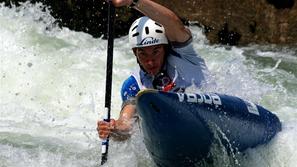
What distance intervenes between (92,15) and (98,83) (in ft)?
9.20

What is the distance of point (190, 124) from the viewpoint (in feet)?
12.2

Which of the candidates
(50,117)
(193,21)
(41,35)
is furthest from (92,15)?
(50,117)

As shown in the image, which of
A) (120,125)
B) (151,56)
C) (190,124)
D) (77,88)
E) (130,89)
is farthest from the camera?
(77,88)

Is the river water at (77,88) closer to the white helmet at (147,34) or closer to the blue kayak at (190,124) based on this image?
the blue kayak at (190,124)

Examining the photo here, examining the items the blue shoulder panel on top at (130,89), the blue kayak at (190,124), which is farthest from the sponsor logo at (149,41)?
the blue kayak at (190,124)

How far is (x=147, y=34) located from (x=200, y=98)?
2.19ft

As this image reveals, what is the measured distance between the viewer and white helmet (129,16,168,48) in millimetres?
4172

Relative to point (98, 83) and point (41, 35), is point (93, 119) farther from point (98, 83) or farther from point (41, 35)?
point (41, 35)

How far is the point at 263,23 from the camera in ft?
30.5

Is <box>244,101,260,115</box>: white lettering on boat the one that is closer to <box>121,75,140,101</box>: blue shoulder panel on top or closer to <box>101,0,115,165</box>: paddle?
<box>121,75,140,101</box>: blue shoulder panel on top

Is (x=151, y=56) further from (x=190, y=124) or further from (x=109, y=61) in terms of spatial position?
(x=190, y=124)

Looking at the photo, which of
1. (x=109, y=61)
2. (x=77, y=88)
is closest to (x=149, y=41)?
(x=109, y=61)

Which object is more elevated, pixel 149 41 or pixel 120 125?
pixel 149 41

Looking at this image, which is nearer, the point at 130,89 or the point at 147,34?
the point at 147,34
